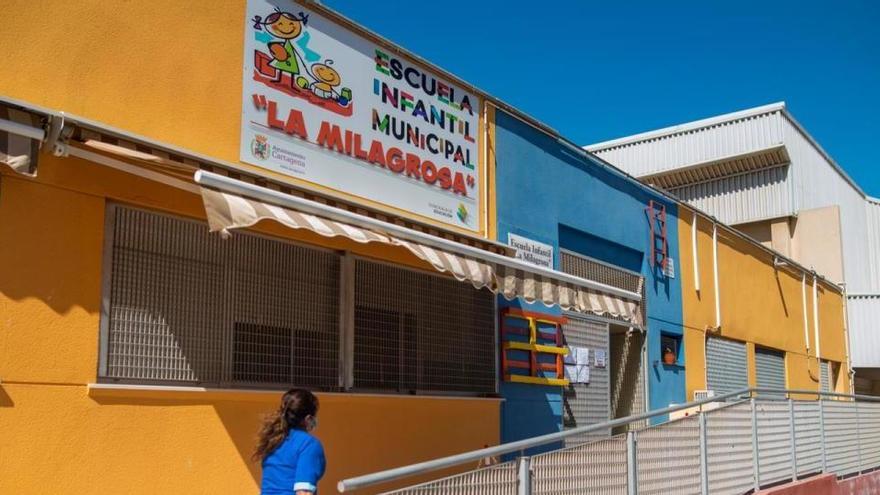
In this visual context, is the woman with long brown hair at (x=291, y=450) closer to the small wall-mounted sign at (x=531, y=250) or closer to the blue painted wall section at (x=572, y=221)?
the blue painted wall section at (x=572, y=221)

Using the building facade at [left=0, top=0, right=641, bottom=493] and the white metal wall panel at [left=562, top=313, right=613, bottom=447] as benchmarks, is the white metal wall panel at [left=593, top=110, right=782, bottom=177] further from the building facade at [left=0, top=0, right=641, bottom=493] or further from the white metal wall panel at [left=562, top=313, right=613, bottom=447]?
the building facade at [left=0, top=0, right=641, bottom=493]

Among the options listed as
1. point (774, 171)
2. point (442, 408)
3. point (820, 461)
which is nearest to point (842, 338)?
point (774, 171)

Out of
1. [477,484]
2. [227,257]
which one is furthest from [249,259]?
[477,484]

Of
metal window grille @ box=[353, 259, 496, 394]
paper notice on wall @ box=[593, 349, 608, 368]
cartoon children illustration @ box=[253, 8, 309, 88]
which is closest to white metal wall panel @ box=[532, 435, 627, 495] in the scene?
metal window grille @ box=[353, 259, 496, 394]

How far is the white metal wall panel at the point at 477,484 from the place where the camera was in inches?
215

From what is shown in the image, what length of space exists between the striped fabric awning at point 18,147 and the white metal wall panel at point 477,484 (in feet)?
9.55

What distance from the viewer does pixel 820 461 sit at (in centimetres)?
1198

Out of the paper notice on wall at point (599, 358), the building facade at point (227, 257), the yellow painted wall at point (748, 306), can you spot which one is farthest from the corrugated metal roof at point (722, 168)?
the building facade at point (227, 257)

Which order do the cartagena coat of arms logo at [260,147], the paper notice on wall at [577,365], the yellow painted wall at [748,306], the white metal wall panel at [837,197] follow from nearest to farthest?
the cartagena coat of arms logo at [260,147] → the paper notice on wall at [577,365] → the yellow painted wall at [748,306] → the white metal wall panel at [837,197]

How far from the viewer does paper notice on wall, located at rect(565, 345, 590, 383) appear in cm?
1105

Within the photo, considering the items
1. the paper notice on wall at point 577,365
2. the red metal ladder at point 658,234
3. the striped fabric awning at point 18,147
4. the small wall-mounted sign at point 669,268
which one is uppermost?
the red metal ladder at point 658,234

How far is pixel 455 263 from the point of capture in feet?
24.1

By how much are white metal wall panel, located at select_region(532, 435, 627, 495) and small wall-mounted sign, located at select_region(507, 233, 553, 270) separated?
10.1 feet

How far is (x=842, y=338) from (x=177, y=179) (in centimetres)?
2103
